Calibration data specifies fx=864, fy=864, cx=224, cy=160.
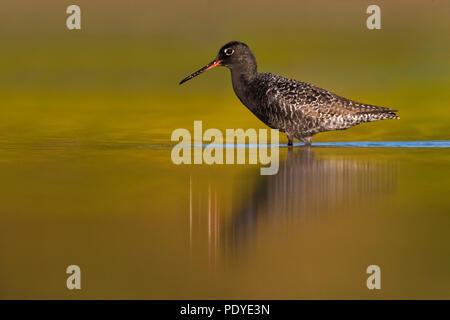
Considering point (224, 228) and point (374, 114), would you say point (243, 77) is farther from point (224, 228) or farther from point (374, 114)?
point (224, 228)

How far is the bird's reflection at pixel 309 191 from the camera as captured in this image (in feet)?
27.7

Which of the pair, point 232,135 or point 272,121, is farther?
point 232,135

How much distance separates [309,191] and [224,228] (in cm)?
198

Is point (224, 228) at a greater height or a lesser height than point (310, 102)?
lesser

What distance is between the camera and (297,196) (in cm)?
952

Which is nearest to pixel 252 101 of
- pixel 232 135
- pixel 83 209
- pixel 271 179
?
pixel 232 135

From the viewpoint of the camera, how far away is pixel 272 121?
48.2 ft

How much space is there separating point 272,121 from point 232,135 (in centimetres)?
187

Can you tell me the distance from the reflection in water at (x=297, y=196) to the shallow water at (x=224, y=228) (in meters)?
0.02

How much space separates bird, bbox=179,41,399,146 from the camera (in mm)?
14500

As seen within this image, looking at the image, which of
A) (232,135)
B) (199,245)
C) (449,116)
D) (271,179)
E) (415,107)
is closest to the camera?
(199,245)

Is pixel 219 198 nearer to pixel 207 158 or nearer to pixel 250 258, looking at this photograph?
pixel 250 258

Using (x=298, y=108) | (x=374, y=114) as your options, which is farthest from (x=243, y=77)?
(x=374, y=114)

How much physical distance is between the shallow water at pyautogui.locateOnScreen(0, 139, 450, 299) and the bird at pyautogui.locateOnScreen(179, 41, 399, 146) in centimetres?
229
